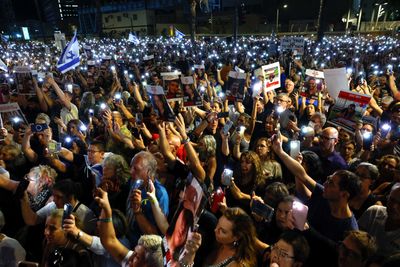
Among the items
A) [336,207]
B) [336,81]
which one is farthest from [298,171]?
[336,81]

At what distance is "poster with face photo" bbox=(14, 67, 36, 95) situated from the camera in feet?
24.2

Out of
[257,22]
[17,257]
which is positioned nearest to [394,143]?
[17,257]

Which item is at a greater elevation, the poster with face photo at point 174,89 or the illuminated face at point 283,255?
the poster with face photo at point 174,89

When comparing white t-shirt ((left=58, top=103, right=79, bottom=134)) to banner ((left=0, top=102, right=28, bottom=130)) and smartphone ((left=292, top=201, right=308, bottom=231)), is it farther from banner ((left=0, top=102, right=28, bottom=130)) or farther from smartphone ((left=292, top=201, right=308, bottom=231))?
smartphone ((left=292, top=201, right=308, bottom=231))

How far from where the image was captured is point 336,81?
6.22 meters

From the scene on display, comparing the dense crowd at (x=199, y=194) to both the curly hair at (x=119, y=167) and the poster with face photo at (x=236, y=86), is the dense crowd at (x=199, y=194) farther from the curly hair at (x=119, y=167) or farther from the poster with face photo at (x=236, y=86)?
the poster with face photo at (x=236, y=86)

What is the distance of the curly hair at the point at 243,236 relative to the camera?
258 centimetres

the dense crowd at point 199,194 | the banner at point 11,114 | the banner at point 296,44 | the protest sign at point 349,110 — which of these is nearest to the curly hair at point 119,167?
the dense crowd at point 199,194

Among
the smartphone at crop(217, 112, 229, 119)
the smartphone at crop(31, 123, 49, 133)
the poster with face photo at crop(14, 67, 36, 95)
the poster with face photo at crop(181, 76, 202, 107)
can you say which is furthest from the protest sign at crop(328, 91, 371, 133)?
the poster with face photo at crop(14, 67, 36, 95)

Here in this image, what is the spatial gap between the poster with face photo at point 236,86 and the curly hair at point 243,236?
4.27 metres

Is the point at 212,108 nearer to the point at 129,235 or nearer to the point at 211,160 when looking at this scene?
the point at 211,160

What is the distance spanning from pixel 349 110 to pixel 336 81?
1.63 m

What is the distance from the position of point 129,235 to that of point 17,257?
0.98m

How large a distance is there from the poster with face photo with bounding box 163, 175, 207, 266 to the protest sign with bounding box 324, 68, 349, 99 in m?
4.72
